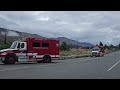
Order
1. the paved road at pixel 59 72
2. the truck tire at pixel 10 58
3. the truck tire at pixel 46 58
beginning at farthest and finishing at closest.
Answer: the truck tire at pixel 46 58, the truck tire at pixel 10 58, the paved road at pixel 59 72

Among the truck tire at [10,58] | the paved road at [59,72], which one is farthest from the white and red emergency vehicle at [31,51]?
the paved road at [59,72]

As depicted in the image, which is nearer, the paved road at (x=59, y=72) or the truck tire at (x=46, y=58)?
the paved road at (x=59, y=72)

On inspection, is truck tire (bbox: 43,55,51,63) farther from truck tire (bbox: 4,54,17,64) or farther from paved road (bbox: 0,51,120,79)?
paved road (bbox: 0,51,120,79)

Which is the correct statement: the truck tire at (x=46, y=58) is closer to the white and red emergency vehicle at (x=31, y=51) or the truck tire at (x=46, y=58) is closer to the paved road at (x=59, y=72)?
the white and red emergency vehicle at (x=31, y=51)

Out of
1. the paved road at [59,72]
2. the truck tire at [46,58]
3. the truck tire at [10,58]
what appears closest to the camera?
the paved road at [59,72]

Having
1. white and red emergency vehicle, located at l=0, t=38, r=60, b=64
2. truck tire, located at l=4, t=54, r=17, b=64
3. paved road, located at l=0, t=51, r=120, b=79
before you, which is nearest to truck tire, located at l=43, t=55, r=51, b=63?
white and red emergency vehicle, located at l=0, t=38, r=60, b=64

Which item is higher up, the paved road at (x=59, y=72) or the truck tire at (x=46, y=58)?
the truck tire at (x=46, y=58)

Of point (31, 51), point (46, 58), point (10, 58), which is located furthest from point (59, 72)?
point (46, 58)

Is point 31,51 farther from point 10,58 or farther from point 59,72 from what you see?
point 59,72

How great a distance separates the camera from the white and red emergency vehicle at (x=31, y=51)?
103 feet

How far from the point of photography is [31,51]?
3297cm
